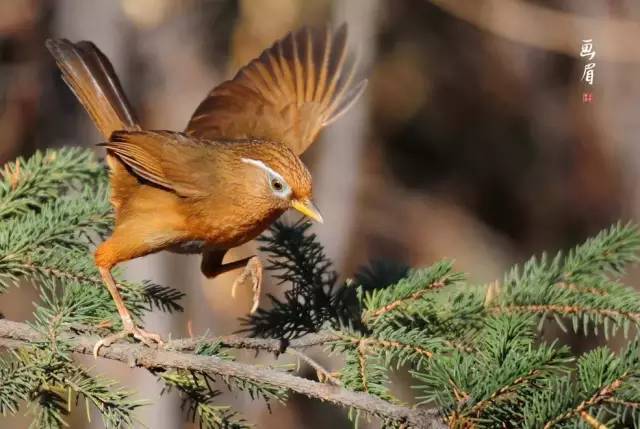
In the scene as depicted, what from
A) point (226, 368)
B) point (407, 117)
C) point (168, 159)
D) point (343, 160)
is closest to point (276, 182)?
point (168, 159)

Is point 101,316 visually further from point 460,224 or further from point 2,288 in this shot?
point 460,224

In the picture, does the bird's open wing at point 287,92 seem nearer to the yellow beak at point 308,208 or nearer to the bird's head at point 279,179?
the bird's head at point 279,179

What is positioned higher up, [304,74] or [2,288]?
[304,74]

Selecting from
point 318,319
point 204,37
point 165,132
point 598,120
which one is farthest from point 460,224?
point 318,319

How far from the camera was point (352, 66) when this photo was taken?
173 inches

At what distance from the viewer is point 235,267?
3889 millimetres

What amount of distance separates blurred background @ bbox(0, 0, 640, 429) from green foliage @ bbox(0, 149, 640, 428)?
2587 mm

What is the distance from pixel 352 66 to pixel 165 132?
95 cm

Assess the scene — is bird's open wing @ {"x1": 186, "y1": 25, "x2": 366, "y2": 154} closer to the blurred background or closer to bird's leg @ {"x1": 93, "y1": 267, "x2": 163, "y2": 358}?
bird's leg @ {"x1": 93, "y1": 267, "x2": 163, "y2": 358}

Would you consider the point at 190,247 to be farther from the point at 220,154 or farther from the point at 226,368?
the point at 226,368

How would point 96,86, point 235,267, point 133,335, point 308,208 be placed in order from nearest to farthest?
1. point 133,335
2. point 308,208
3. point 235,267
4. point 96,86

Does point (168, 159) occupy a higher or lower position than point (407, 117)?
lower

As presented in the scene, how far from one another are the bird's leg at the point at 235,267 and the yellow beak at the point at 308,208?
411 millimetres

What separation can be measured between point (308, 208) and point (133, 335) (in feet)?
2.48
